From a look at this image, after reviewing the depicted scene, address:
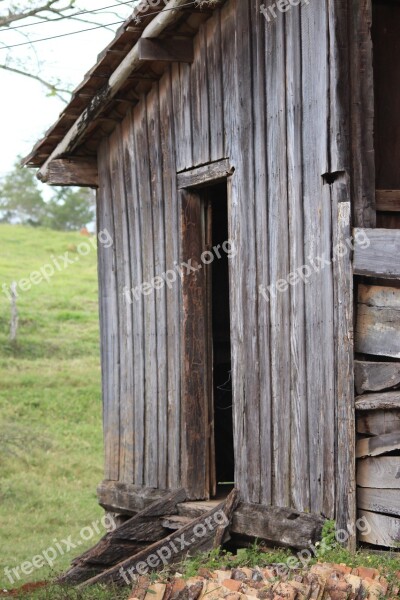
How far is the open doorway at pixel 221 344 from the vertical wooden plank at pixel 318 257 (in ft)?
12.3

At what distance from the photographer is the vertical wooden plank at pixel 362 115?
6.82 meters

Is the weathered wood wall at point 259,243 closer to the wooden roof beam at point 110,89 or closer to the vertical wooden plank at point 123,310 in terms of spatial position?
the vertical wooden plank at point 123,310

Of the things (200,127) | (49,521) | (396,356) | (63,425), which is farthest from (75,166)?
(63,425)

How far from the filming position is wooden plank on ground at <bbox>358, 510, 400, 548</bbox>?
652cm

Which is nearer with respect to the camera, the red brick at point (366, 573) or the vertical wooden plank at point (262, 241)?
the red brick at point (366, 573)

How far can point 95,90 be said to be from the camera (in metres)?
9.35

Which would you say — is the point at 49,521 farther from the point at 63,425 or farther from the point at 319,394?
the point at 319,394

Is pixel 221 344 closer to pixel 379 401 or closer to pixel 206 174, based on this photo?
pixel 206 174

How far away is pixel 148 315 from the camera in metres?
9.53

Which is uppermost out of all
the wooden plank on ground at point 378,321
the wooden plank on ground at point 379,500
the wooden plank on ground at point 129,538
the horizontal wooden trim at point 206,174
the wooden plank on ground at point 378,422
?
the horizontal wooden trim at point 206,174

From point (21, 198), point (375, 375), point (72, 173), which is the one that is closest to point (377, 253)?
point (375, 375)

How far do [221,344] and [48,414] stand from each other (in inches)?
362

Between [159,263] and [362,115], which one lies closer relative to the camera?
[362,115]

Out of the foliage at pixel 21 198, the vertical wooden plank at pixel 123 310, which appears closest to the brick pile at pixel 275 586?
the vertical wooden plank at pixel 123 310
